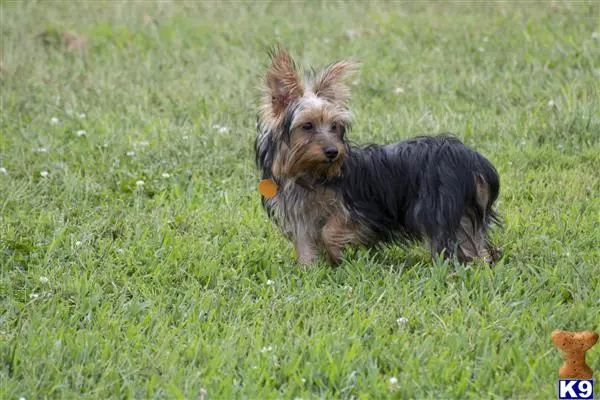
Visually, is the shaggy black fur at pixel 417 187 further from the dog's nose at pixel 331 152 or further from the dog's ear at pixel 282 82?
the dog's ear at pixel 282 82

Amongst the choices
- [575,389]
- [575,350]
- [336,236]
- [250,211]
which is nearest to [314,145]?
[336,236]

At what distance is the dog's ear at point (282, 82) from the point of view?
19.7ft

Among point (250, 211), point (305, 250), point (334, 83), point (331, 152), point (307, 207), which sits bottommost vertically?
point (250, 211)

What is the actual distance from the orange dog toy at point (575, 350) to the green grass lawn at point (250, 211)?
96 mm

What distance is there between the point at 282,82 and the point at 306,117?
31 cm

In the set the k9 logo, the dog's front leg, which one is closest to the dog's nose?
the dog's front leg

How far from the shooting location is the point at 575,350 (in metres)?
4.48

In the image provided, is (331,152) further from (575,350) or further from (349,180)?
(575,350)

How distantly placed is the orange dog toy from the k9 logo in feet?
0.11

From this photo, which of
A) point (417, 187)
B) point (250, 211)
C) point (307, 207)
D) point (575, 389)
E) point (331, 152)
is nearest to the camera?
point (575, 389)

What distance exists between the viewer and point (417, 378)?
15.3 feet

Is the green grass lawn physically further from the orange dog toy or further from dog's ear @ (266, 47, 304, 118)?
dog's ear @ (266, 47, 304, 118)

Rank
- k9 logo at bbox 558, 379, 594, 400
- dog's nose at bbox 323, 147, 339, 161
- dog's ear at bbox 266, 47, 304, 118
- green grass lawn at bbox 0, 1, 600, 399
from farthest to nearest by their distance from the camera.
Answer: dog's ear at bbox 266, 47, 304, 118, dog's nose at bbox 323, 147, 339, 161, green grass lawn at bbox 0, 1, 600, 399, k9 logo at bbox 558, 379, 594, 400

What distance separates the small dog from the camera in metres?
5.91
